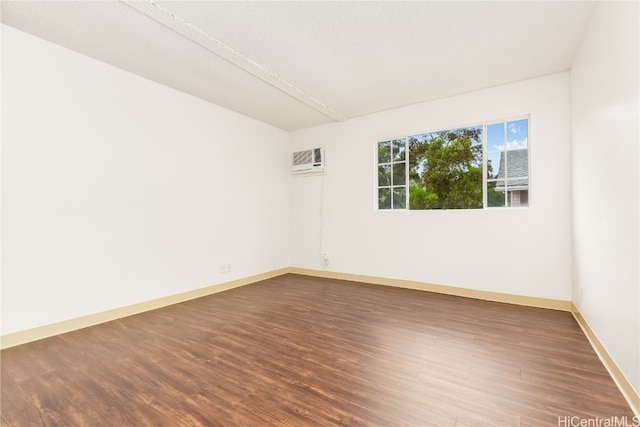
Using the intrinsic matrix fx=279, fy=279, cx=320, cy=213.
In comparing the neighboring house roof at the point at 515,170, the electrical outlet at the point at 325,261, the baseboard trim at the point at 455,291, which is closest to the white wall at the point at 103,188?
the electrical outlet at the point at 325,261

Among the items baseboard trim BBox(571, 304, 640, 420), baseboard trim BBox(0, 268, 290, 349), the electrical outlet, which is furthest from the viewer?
the electrical outlet

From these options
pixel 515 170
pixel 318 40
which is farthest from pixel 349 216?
pixel 318 40

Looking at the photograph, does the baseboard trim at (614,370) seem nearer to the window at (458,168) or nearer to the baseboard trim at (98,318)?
the window at (458,168)

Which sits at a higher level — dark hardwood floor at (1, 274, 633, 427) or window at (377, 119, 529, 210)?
window at (377, 119, 529, 210)

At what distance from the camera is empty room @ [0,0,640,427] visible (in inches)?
67.3

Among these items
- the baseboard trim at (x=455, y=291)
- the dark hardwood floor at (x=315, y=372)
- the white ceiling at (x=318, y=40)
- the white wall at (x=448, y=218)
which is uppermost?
the white ceiling at (x=318, y=40)

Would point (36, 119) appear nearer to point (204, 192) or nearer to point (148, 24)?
point (148, 24)

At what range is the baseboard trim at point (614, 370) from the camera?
153 cm

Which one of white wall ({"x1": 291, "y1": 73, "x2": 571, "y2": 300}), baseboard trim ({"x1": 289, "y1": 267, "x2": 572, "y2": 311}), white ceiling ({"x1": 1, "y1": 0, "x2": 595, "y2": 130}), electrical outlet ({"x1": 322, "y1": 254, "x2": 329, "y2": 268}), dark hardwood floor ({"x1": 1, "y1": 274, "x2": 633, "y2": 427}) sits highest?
white ceiling ({"x1": 1, "y1": 0, "x2": 595, "y2": 130})

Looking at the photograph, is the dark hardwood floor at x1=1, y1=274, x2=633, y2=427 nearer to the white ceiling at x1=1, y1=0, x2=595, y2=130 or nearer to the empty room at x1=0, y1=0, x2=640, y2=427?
the empty room at x1=0, y1=0, x2=640, y2=427

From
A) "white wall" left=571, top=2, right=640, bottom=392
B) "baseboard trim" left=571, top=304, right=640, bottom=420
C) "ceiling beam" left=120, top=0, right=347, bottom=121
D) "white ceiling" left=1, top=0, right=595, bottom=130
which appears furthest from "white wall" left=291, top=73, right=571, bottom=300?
"ceiling beam" left=120, top=0, right=347, bottom=121

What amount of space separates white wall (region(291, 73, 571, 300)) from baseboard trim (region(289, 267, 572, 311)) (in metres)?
0.07

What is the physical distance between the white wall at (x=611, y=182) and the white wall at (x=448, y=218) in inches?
21.1

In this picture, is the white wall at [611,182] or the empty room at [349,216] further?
the empty room at [349,216]
